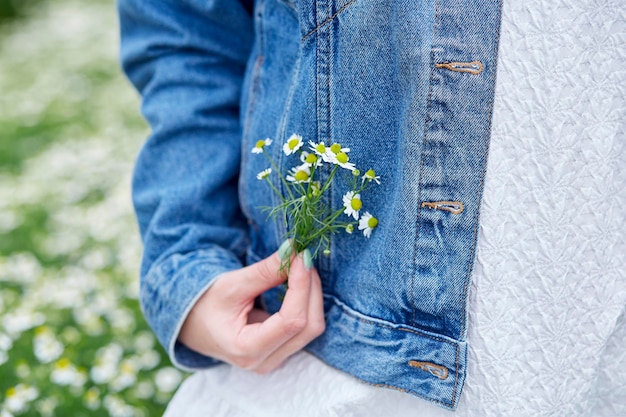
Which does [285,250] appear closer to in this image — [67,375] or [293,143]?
[293,143]

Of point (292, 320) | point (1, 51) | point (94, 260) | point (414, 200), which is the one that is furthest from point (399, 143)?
point (1, 51)

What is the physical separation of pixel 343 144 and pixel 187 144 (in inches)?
14.9

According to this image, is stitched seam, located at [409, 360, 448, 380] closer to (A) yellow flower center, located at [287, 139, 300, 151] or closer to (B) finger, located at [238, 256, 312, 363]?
(B) finger, located at [238, 256, 312, 363]

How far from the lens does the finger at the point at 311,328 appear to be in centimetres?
105

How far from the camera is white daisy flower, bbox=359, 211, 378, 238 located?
988mm

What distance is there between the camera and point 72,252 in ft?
9.25

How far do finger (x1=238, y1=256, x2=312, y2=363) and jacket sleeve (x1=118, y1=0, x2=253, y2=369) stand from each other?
0.54ft

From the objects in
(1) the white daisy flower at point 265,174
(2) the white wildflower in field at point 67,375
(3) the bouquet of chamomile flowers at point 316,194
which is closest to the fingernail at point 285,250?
(3) the bouquet of chamomile flowers at point 316,194

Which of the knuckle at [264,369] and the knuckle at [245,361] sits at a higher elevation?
the knuckle at [245,361]

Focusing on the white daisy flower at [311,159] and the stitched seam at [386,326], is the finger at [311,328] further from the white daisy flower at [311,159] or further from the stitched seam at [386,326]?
the white daisy flower at [311,159]

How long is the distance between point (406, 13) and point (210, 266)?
521mm

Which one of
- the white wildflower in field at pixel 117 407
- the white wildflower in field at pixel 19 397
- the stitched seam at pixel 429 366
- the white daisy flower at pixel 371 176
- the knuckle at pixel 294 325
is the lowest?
the white wildflower in field at pixel 117 407

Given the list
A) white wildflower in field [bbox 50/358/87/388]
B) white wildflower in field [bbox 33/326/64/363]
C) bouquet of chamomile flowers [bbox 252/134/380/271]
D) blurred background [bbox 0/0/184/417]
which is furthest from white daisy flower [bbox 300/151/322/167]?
white wildflower in field [bbox 33/326/64/363]

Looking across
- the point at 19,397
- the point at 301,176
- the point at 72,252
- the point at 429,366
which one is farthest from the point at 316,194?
the point at 72,252
